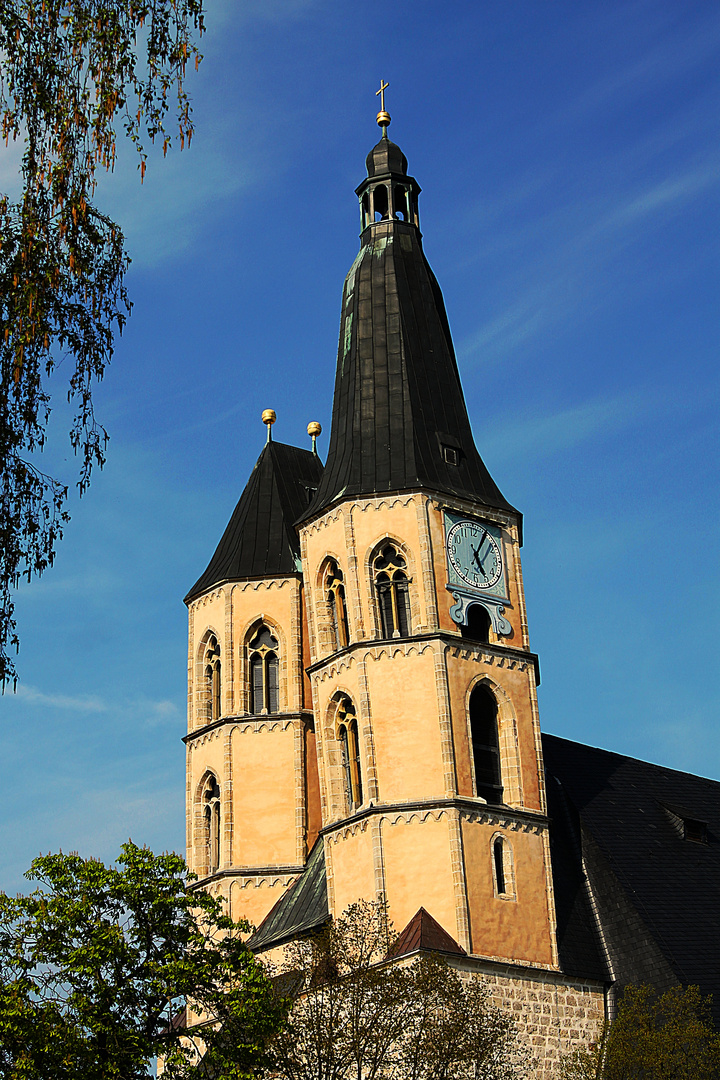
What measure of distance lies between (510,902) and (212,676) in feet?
34.6

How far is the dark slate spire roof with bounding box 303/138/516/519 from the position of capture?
33500mm

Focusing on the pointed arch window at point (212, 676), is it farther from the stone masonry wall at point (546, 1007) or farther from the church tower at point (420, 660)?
the stone masonry wall at point (546, 1007)

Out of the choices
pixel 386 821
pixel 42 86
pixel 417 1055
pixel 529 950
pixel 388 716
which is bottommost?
pixel 417 1055

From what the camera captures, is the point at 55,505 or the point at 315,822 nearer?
the point at 55,505

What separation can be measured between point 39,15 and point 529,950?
19.9m

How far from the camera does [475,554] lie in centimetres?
3300

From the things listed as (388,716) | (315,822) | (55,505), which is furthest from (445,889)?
(55,505)

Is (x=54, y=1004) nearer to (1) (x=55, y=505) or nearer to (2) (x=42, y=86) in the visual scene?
(1) (x=55, y=505)

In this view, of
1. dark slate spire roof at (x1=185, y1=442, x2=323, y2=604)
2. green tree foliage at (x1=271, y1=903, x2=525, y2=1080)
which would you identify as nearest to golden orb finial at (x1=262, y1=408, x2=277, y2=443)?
dark slate spire roof at (x1=185, y1=442, x2=323, y2=604)

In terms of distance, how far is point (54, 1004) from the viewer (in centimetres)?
2230

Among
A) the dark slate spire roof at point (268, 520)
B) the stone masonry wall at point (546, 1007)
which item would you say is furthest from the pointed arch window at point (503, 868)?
the dark slate spire roof at point (268, 520)

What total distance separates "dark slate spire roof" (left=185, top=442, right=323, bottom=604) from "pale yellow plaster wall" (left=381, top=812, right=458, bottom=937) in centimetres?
920

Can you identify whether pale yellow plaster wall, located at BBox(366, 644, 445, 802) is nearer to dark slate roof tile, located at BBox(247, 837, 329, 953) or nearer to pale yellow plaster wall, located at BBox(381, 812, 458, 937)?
pale yellow plaster wall, located at BBox(381, 812, 458, 937)

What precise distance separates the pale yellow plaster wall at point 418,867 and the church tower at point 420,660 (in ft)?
0.10
